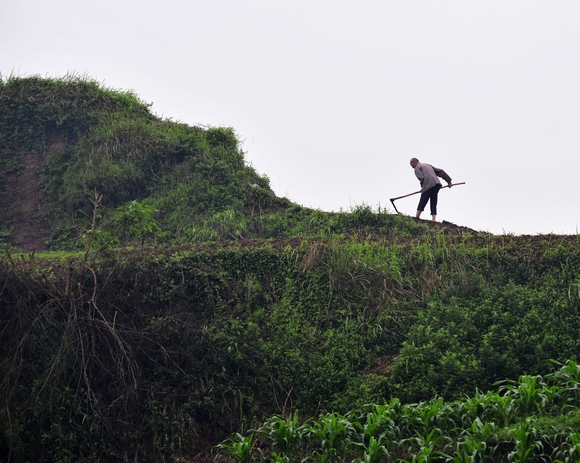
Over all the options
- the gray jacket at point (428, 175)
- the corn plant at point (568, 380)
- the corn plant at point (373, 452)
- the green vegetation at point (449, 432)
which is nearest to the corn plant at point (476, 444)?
the green vegetation at point (449, 432)

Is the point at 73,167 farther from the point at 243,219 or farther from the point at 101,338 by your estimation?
the point at 101,338

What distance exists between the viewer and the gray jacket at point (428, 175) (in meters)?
13.1

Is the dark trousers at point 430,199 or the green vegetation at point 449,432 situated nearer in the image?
the green vegetation at point 449,432

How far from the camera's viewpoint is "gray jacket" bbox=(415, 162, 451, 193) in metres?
13.1

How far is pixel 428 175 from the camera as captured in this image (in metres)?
13.2

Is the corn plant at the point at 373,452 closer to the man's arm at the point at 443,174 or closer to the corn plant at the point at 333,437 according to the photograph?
the corn plant at the point at 333,437

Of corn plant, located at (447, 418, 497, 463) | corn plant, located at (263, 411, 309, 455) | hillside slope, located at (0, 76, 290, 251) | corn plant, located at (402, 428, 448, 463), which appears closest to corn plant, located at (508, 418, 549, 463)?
corn plant, located at (447, 418, 497, 463)

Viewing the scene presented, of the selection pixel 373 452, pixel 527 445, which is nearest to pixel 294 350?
pixel 373 452

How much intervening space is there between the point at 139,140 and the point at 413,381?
9.72 metres

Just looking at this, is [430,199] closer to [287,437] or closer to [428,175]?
[428,175]

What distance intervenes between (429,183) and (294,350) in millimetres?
5428

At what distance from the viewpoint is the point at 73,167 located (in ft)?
50.7

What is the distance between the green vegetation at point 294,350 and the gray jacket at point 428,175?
7.41 ft

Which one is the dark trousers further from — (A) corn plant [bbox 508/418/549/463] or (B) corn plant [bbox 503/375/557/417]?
(A) corn plant [bbox 508/418/549/463]
